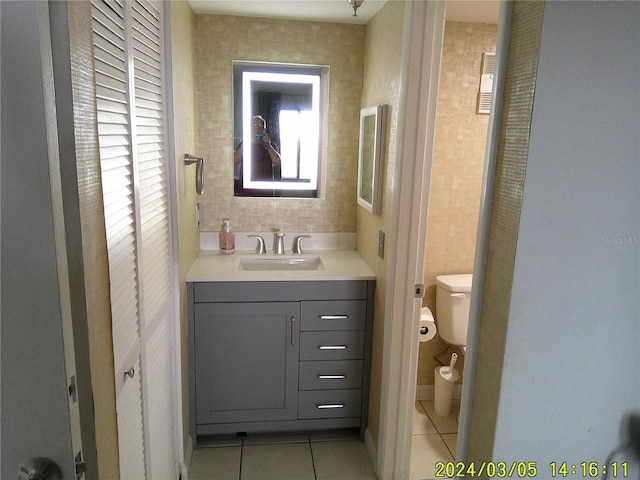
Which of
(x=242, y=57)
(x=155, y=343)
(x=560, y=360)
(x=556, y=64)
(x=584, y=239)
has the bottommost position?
(x=155, y=343)

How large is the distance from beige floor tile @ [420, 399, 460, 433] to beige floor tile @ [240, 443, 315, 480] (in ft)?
2.51

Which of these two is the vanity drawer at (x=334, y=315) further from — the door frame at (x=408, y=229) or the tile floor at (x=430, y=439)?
the tile floor at (x=430, y=439)

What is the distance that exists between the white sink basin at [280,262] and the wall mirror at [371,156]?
→ 46cm

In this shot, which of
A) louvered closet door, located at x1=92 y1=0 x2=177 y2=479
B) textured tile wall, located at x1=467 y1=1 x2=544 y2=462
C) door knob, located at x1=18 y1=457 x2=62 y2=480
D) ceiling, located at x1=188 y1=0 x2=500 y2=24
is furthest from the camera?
ceiling, located at x1=188 y1=0 x2=500 y2=24

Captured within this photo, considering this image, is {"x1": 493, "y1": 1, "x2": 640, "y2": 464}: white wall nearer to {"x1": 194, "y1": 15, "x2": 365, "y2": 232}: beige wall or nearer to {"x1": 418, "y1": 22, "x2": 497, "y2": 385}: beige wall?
{"x1": 418, "y1": 22, "x2": 497, "y2": 385}: beige wall

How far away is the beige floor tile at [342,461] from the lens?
86.7 inches

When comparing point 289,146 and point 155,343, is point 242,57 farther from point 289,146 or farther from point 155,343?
point 155,343

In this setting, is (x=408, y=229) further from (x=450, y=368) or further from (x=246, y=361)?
(x=450, y=368)

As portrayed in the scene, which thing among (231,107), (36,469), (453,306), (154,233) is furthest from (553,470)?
(231,107)

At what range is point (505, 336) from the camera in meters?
0.89

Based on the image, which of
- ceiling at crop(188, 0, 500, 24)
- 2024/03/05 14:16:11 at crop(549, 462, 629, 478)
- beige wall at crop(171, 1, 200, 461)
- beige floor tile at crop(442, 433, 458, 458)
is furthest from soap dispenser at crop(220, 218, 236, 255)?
2024/03/05 14:16:11 at crop(549, 462, 629, 478)

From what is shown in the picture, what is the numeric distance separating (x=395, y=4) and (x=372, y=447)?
2053mm

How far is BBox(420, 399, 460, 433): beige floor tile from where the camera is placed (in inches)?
102

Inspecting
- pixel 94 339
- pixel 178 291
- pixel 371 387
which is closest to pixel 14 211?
pixel 94 339
